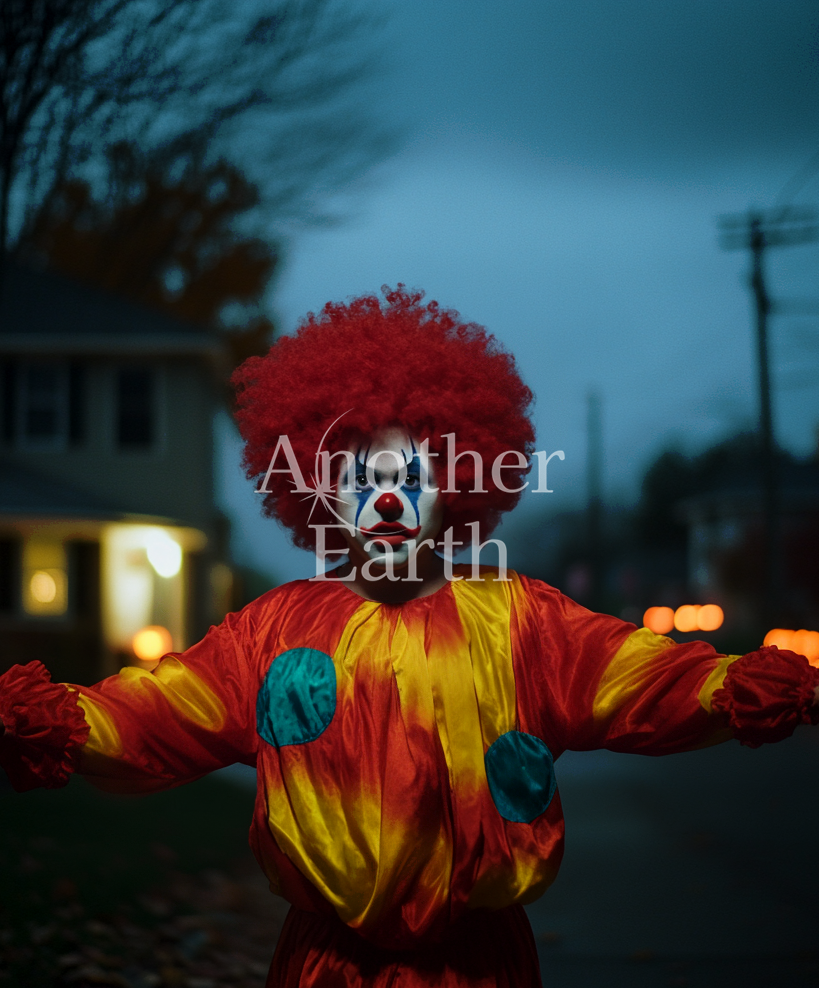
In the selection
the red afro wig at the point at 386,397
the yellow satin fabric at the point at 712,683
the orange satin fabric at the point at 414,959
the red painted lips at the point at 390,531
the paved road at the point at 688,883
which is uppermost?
the red afro wig at the point at 386,397

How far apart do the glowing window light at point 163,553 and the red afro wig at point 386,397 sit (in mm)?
14520

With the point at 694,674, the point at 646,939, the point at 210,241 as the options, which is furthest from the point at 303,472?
the point at 210,241

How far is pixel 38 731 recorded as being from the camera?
7.95ft

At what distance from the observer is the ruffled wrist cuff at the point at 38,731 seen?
7.93 feet

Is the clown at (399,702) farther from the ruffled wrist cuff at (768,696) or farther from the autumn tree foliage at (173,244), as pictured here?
the autumn tree foliage at (173,244)

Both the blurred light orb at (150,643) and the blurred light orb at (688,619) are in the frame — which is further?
the blurred light orb at (688,619)

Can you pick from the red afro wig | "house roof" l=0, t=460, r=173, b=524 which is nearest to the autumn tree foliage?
"house roof" l=0, t=460, r=173, b=524

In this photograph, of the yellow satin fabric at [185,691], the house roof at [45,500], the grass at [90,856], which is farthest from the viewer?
the house roof at [45,500]

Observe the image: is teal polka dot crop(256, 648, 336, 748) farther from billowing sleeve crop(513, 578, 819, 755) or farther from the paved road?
the paved road

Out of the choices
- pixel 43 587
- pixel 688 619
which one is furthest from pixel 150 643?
pixel 688 619

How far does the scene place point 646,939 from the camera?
17.7 feet

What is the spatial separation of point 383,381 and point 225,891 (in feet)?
13.7

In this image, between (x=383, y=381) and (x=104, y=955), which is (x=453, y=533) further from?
(x=104, y=955)

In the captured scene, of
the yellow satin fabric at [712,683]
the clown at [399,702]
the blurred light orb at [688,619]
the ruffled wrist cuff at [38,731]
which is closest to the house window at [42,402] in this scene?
the clown at [399,702]
